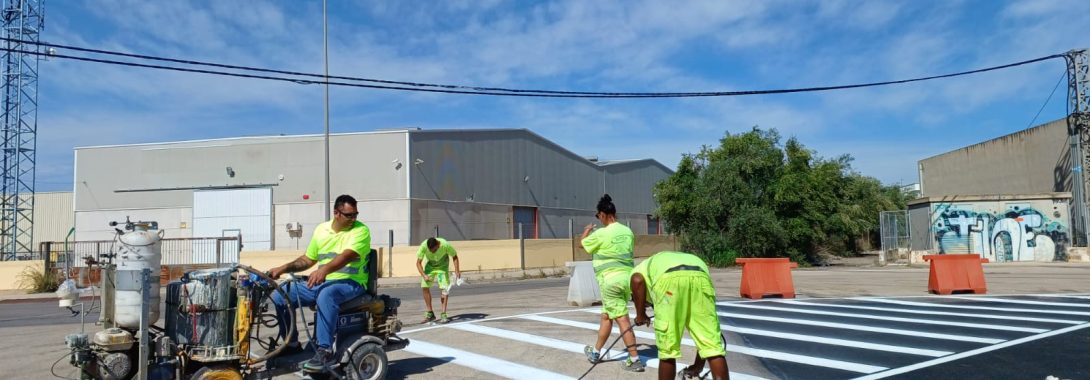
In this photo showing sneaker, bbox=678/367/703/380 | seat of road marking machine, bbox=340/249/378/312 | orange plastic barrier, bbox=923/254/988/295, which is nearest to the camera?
sneaker, bbox=678/367/703/380

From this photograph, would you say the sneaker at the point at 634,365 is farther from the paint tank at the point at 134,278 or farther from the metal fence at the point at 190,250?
the metal fence at the point at 190,250

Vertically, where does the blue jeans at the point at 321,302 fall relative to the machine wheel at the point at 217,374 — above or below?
above

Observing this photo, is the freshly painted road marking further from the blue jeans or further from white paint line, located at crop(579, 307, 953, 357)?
the blue jeans

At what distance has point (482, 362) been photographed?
836cm

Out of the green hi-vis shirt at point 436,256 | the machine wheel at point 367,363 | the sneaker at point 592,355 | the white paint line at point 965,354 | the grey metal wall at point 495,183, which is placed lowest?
the white paint line at point 965,354

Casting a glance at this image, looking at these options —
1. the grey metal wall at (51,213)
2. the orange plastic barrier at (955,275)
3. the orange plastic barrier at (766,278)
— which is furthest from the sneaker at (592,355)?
the grey metal wall at (51,213)

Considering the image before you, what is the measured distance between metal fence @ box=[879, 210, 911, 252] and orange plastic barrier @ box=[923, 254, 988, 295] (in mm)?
17393

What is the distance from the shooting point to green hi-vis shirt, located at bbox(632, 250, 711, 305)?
569cm

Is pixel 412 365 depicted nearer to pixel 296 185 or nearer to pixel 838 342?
pixel 838 342

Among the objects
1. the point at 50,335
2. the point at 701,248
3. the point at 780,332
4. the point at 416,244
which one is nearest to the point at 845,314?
the point at 780,332

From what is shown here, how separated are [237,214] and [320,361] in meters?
32.6

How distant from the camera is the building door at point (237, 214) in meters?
36.1

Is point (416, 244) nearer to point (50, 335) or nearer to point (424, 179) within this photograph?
point (424, 179)

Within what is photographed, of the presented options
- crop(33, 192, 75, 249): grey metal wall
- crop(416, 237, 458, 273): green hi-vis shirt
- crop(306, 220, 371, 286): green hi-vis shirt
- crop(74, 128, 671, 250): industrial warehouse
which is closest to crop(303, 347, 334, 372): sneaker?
crop(306, 220, 371, 286): green hi-vis shirt
